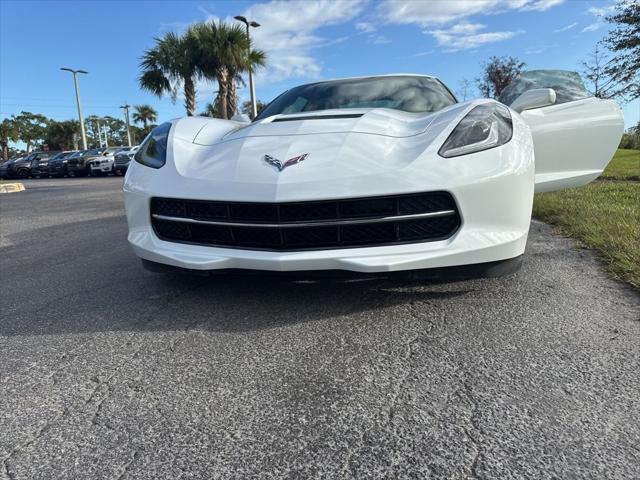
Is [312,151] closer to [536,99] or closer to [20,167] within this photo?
[536,99]

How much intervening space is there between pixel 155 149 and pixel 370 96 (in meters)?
1.70

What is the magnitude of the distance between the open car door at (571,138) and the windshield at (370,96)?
0.61 meters

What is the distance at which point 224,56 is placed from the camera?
2089cm

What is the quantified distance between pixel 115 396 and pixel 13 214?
20.1 feet

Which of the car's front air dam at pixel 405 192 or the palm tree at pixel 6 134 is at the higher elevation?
the palm tree at pixel 6 134

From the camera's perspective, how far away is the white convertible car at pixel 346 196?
6.46 ft

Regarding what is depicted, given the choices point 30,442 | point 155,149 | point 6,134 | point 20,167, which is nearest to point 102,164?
point 20,167

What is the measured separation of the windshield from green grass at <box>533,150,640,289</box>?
149 cm

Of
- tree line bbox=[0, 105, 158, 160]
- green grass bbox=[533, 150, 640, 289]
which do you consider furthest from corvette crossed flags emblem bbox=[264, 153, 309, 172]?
tree line bbox=[0, 105, 158, 160]

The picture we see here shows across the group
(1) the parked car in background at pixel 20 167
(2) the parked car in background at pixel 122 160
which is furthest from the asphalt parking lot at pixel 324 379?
(1) the parked car in background at pixel 20 167

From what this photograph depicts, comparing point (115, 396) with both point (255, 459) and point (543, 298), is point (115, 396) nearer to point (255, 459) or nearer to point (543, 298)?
point (255, 459)

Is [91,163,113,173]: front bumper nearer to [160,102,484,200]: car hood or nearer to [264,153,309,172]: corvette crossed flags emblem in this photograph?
[160,102,484,200]: car hood

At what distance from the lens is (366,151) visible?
212 centimetres

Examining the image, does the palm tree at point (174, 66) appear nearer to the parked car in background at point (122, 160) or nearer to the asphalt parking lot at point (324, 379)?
the parked car in background at point (122, 160)
